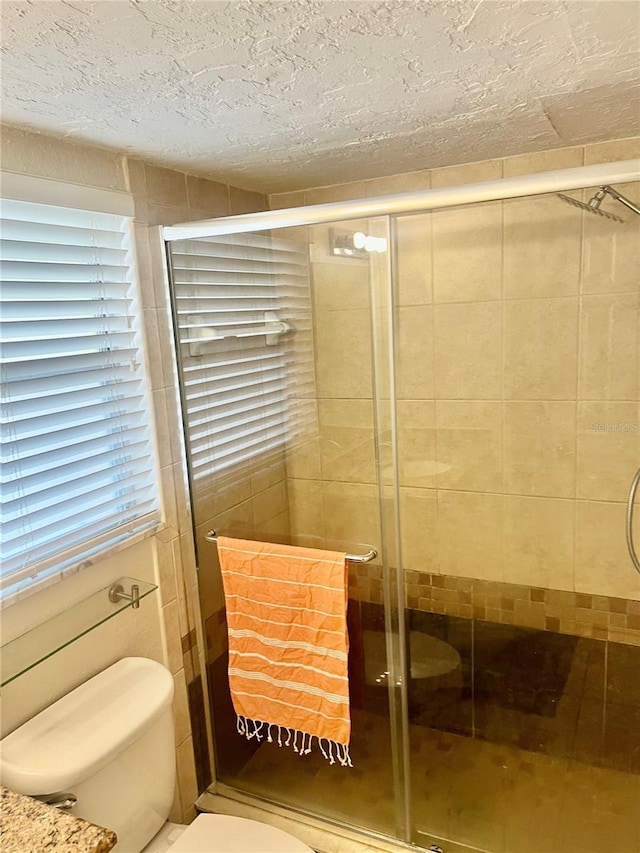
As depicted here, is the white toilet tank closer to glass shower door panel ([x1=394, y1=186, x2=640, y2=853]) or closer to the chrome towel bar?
the chrome towel bar

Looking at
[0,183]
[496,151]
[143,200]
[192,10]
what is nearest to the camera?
[192,10]

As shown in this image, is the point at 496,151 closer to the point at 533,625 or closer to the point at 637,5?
the point at 637,5

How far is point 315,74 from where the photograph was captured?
1090mm

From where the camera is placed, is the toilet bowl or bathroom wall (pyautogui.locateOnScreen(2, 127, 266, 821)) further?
the toilet bowl

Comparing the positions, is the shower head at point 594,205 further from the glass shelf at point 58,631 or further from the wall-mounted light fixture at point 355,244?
the glass shelf at point 58,631

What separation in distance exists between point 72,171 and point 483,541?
5.25ft

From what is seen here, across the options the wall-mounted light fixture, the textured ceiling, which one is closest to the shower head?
A: the textured ceiling

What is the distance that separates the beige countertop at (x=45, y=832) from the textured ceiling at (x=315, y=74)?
4.09 ft

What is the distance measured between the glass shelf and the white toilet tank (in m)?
0.18

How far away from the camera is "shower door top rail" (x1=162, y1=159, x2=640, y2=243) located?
1.33 m

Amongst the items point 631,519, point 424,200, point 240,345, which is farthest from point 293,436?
point 631,519

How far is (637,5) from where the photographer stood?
2.90ft

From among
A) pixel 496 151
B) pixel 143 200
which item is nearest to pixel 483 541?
pixel 496 151

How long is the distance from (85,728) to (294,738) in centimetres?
72
